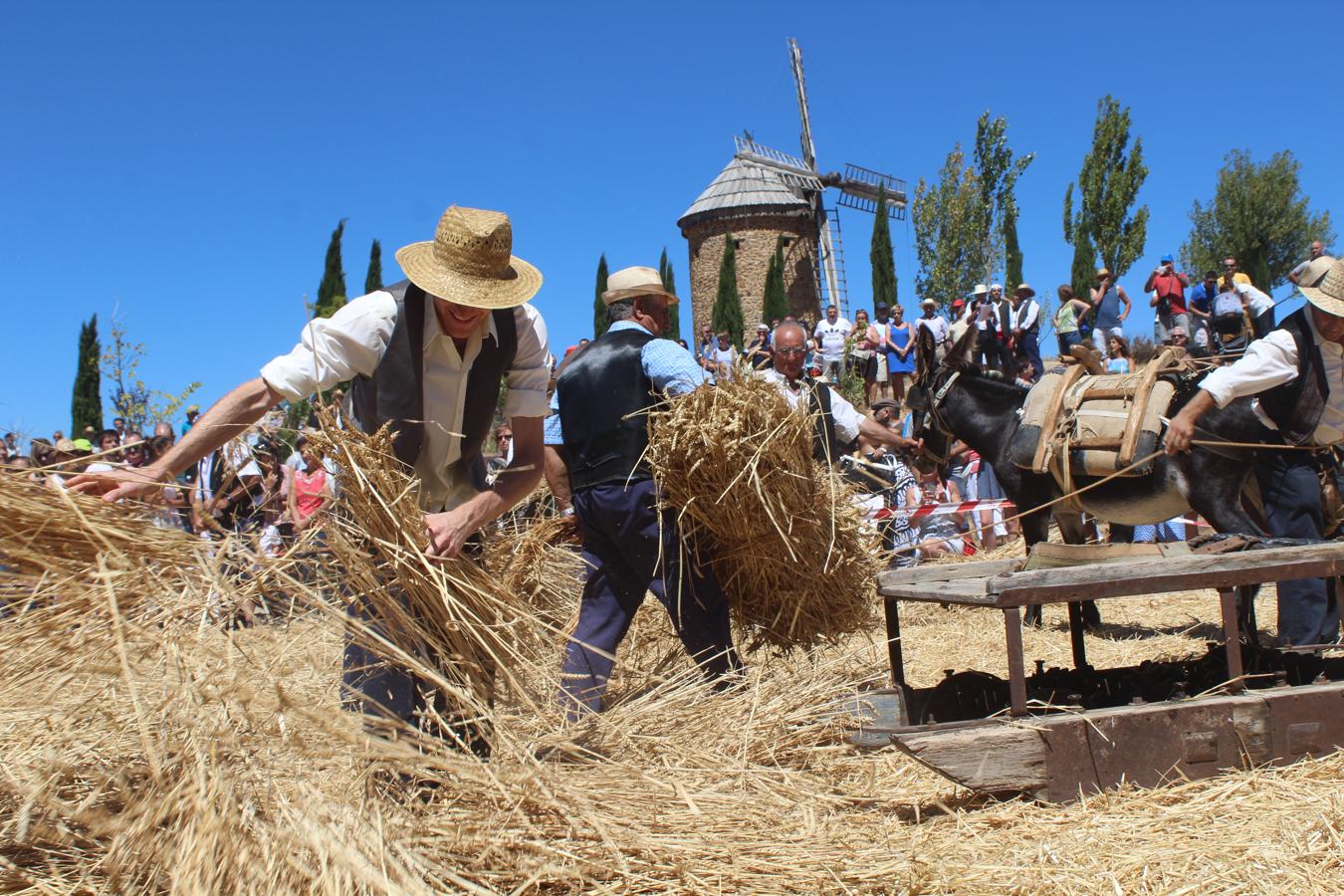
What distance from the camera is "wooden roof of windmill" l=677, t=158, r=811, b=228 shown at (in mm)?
37750

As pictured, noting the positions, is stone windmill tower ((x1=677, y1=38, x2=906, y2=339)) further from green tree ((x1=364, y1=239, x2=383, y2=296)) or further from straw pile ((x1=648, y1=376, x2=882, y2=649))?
straw pile ((x1=648, y1=376, x2=882, y2=649))

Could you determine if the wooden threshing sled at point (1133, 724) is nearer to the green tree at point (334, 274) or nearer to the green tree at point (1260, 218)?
the green tree at point (334, 274)

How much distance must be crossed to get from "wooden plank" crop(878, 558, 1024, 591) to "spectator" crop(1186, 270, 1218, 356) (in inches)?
405

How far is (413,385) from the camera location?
9.49 ft

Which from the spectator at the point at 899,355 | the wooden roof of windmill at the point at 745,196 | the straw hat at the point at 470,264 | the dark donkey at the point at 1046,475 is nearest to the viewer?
the straw hat at the point at 470,264

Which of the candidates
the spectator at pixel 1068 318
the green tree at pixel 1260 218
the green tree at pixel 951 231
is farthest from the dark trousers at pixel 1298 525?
the green tree at pixel 1260 218

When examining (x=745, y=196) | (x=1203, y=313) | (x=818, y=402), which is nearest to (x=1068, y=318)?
(x=1203, y=313)

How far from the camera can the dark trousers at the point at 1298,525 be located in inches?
175

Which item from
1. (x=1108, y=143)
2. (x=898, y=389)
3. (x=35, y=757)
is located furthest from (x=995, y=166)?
(x=35, y=757)

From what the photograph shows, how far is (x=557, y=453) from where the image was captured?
477cm

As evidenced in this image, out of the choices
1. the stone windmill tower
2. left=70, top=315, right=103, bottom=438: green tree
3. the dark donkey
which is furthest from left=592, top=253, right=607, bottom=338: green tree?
the dark donkey

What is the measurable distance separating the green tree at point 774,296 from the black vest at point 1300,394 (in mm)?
28252

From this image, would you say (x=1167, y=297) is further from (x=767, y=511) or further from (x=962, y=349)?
(x=767, y=511)

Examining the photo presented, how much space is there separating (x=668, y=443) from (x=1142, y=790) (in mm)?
1832
